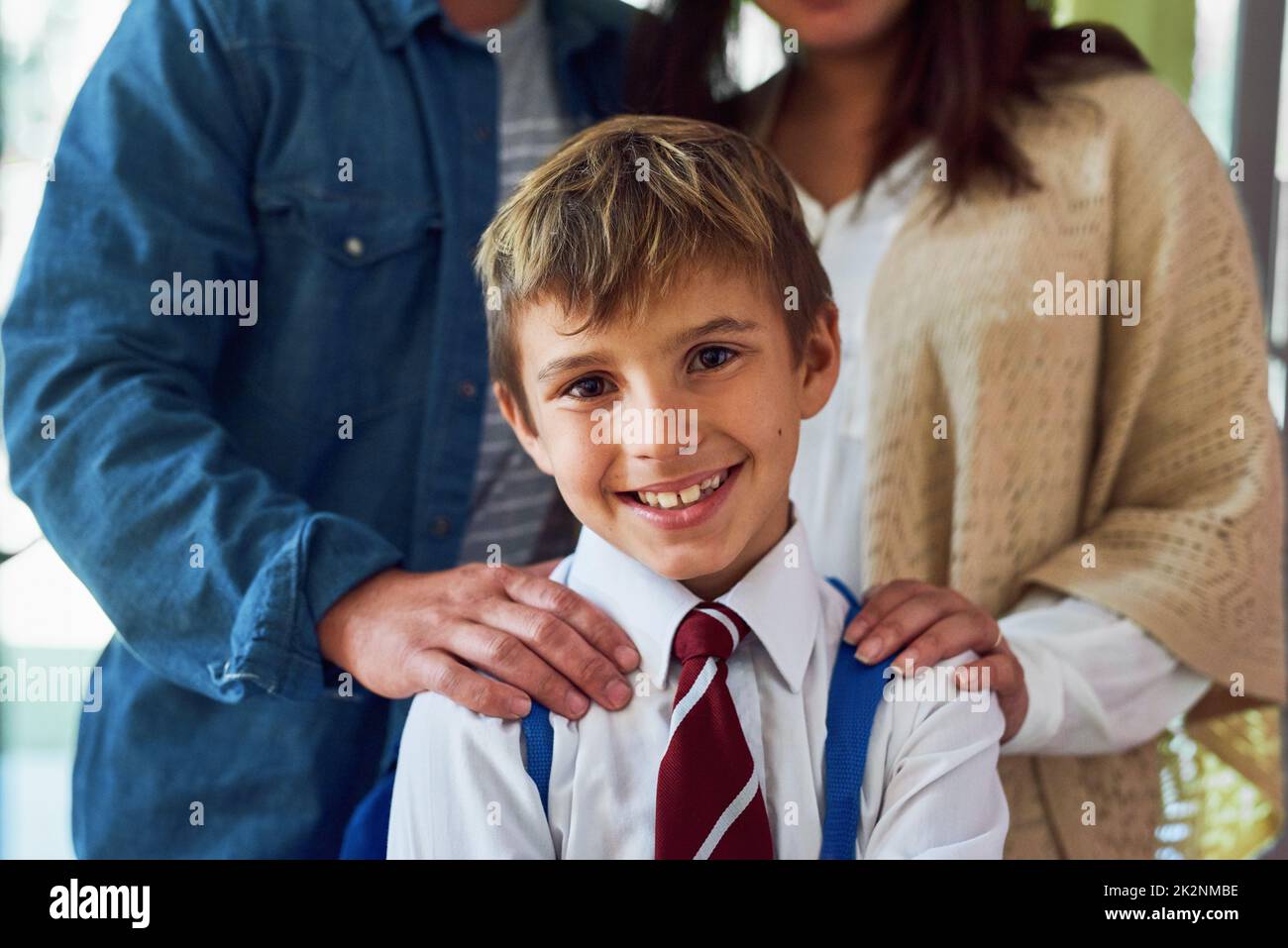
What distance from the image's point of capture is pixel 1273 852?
5.13 feet

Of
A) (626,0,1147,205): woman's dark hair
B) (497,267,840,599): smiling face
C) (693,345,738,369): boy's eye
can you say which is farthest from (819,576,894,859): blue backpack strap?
(626,0,1147,205): woman's dark hair

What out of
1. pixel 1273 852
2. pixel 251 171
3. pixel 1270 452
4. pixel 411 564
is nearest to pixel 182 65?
pixel 251 171

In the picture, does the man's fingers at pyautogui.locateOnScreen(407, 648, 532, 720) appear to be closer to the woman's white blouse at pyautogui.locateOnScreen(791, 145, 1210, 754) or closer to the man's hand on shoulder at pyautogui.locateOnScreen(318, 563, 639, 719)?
the man's hand on shoulder at pyautogui.locateOnScreen(318, 563, 639, 719)

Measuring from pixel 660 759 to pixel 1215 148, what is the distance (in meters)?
0.86

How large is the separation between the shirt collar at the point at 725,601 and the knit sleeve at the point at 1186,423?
336 millimetres

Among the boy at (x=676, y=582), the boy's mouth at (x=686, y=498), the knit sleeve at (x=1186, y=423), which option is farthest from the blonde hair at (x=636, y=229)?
the knit sleeve at (x=1186, y=423)

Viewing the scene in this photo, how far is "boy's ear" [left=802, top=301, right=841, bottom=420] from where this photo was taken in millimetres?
1041

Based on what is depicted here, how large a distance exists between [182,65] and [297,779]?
70 centimetres

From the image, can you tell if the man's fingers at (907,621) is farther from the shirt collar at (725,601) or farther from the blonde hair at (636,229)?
the blonde hair at (636,229)

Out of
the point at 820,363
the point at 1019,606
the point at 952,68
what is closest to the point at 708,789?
the point at 820,363

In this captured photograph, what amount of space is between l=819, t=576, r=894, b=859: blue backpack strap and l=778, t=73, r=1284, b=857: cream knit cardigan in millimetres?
282

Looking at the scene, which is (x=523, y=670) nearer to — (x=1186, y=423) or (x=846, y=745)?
(x=846, y=745)

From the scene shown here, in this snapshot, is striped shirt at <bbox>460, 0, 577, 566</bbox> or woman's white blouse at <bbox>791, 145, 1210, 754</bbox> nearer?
woman's white blouse at <bbox>791, 145, 1210, 754</bbox>

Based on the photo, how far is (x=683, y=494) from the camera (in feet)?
3.12
